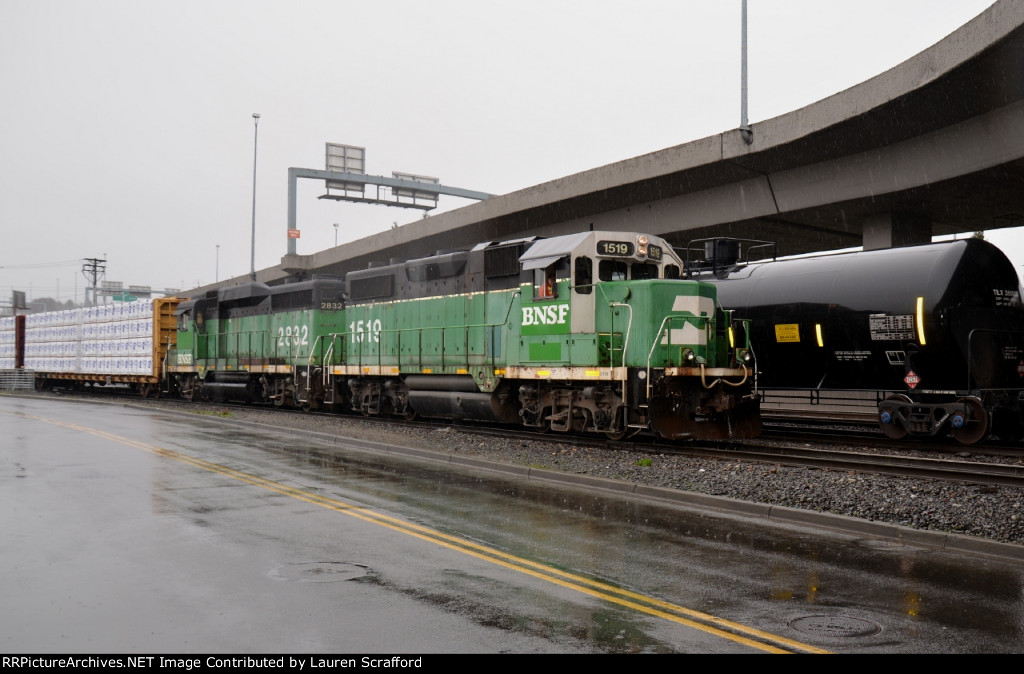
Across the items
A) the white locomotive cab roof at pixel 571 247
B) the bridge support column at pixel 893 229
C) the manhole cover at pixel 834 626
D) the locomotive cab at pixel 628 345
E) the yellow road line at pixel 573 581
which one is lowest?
the manhole cover at pixel 834 626

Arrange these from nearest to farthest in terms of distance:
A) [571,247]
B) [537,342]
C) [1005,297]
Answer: [571,247] < [1005,297] < [537,342]

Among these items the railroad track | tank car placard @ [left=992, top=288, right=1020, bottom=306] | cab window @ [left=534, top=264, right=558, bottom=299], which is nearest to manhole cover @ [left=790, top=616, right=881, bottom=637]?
the railroad track

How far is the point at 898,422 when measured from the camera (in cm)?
1648

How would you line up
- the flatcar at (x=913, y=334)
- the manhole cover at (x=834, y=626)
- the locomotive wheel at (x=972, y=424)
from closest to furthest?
1. the manhole cover at (x=834, y=626)
2. the locomotive wheel at (x=972, y=424)
3. the flatcar at (x=913, y=334)

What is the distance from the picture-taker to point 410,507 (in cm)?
931

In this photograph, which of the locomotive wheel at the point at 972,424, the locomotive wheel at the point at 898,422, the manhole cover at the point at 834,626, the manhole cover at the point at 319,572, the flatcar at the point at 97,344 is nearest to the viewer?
the manhole cover at the point at 834,626

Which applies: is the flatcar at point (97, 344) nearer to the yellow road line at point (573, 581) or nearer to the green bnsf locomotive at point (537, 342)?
the green bnsf locomotive at point (537, 342)

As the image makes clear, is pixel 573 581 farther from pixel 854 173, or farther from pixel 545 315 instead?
pixel 854 173

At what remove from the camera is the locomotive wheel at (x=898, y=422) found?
1630 centimetres

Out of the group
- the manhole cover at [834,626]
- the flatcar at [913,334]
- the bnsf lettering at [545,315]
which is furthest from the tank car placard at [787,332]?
the manhole cover at [834,626]

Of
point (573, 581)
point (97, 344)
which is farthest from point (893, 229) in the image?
point (97, 344)

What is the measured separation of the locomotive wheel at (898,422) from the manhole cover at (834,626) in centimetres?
1214

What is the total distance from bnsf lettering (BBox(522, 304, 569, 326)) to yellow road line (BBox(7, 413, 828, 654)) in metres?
6.82

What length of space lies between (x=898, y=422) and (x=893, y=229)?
307 inches
